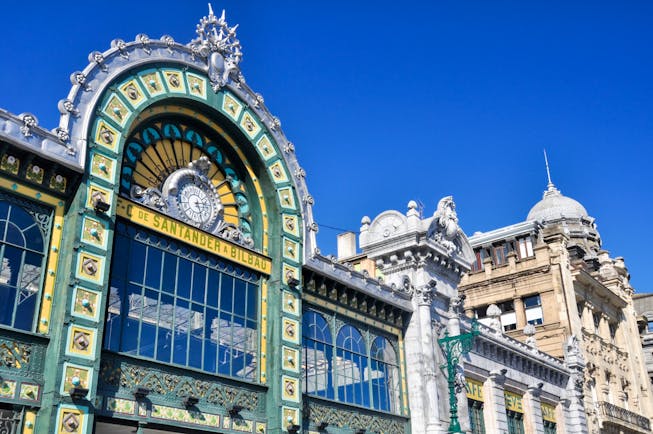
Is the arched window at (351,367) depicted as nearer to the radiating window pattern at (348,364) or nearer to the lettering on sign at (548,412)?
the radiating window pattern at (348,364)

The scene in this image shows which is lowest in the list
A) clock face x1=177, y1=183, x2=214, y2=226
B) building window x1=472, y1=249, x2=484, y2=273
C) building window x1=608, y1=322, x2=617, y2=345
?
clock face x1=177, y1=183, x2=214, y2=226

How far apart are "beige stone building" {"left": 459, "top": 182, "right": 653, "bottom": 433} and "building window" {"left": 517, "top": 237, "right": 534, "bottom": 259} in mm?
68

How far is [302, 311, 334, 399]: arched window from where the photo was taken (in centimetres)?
2484

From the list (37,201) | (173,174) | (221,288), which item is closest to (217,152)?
(173,174)

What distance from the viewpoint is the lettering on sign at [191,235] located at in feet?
67.0

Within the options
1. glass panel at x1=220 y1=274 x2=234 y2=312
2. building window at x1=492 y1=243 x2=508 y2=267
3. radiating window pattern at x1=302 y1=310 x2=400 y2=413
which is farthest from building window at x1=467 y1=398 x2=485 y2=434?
building window at x1=492 y1=243 x2=508 y2=267

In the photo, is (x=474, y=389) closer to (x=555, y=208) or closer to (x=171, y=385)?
(x=171, y=385)

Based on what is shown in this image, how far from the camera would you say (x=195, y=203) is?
22766mm

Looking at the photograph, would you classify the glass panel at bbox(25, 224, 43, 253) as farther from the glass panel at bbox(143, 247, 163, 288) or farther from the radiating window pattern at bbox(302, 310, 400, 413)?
the radiating window pattern at bbox(302, 310, 400, 413)

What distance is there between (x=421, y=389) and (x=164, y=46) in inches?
591

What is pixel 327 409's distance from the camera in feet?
81.6

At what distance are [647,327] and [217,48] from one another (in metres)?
70.5

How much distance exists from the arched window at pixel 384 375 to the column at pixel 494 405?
654 cm

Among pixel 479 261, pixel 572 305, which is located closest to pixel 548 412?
pixel 572 305
